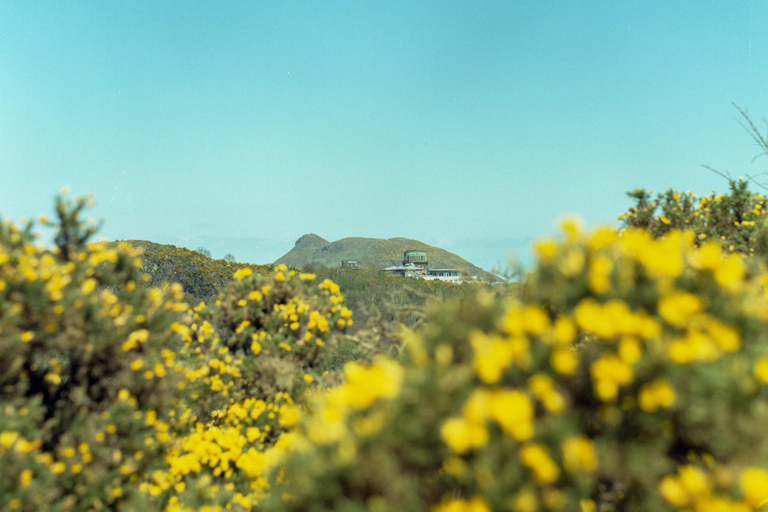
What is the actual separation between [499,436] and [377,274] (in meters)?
26.5

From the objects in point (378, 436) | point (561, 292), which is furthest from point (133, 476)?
point (561, 292)

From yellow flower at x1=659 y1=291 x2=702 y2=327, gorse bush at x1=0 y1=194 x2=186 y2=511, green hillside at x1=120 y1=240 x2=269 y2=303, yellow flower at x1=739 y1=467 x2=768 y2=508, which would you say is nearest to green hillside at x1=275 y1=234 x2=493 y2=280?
green hillside at x1=120 y1=240 x2=269 y2=303

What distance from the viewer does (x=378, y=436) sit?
1.83 m

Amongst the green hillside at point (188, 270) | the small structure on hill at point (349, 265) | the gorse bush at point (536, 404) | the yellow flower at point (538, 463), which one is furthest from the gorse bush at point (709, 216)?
the small structure on hill at point (349, 265)

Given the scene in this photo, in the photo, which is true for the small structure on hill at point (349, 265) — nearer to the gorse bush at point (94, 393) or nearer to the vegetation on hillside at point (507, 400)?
the gorse bush at point (94, 393)

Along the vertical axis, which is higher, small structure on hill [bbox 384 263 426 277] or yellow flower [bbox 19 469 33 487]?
small structure on hill [bbox 384 263 426 277]

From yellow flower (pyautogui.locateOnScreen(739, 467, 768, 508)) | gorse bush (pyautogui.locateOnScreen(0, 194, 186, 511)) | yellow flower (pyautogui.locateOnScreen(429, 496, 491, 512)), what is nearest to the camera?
yellow flower (pyautogui.locateOnScreen(739, 467, 768, 508))

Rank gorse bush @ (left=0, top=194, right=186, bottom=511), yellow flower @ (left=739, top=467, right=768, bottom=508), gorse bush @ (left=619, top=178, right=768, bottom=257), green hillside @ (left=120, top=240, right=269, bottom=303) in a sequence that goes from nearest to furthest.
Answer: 1. yellow flower @ (left=739, top=467, right=768, bottom=508)
2. gorse bush @ (left=0, top=194, right=186, bottom=511)
3. gorse bush @ (left=619, top=178, right=768, bottom=257)
4. green hillside @ (left=120, top=240, right=269, bottom=303)

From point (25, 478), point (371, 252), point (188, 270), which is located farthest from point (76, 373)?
point (371, 252)

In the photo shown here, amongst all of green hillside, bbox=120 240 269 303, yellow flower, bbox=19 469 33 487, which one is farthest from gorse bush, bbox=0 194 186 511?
green hillside, bbox=120 240 269 303

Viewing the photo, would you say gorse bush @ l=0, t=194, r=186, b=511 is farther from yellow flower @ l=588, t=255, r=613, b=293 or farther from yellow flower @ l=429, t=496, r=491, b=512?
yellow flower @ l=588, t=255, r=613, b=293

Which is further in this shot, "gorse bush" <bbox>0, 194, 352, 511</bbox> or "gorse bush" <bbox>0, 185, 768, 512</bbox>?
"gorse bush" <bbox>0, 194, 352, 511</bbox>

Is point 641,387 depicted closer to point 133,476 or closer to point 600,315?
point 600,315

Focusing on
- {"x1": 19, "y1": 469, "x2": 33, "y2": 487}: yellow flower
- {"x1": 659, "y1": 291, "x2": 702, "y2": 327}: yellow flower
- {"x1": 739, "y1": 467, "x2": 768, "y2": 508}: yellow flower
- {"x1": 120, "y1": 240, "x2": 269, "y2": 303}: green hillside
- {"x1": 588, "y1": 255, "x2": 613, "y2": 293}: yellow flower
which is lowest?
{"x1": 19, "y1": 469, "x2": 33, "y2": 487}: yellow flower
